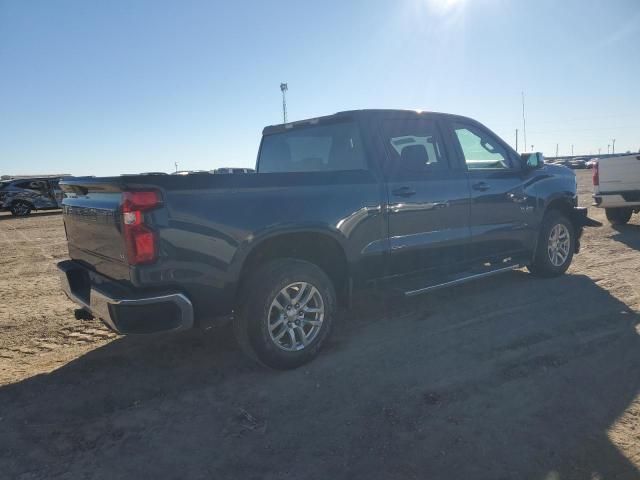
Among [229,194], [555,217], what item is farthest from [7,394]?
[555,217]

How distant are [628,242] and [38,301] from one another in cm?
920

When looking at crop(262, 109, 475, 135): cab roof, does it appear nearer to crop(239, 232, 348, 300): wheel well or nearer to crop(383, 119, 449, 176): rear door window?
crop(383, 119, 449, 176): rear door window

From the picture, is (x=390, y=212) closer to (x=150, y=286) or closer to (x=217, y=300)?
(x=217, y=300)

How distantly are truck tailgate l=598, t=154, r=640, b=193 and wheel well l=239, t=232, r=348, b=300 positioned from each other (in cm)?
844

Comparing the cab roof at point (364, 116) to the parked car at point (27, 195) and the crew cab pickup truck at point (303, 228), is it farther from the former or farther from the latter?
the parked car at point (27, 195)

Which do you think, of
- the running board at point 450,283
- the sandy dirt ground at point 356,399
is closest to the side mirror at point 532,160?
the running board at point 450,283

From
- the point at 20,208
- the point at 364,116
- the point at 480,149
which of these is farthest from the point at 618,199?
the point at 20,208

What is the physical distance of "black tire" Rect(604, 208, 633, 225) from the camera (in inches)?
422

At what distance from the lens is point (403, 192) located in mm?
4234

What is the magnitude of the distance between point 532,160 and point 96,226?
4.70 meters

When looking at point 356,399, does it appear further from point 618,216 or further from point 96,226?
point 618,216

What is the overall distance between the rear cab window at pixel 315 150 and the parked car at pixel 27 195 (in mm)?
17325

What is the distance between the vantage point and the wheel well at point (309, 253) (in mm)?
3572

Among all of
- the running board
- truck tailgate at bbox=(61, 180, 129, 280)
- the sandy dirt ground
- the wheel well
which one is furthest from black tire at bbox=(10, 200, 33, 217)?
the running board
